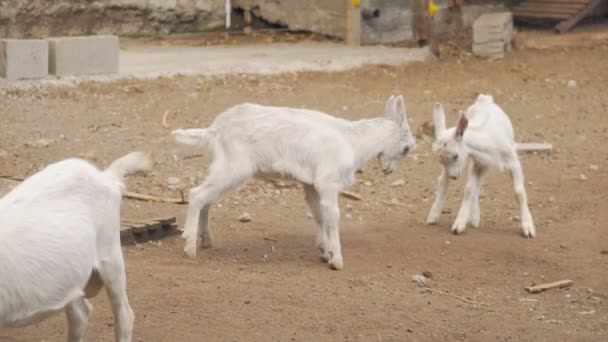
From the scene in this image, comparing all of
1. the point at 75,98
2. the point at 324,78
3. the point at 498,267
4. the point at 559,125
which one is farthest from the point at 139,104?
the point at 498,267

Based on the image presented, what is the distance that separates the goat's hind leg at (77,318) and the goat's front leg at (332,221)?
2534mm

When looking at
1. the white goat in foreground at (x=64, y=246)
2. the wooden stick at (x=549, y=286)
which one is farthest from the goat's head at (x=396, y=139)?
the white goat in foreground at (x=64, y=246)

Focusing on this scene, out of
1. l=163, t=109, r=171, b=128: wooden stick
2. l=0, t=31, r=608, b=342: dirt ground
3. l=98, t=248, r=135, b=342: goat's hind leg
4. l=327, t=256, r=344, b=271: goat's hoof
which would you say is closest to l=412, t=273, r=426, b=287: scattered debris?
l=0, t=31, r=608, b=342: dirt ground

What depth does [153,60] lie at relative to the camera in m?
15.6

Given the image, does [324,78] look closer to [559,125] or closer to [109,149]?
[559,125]

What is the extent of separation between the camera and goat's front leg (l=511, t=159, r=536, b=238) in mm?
9594

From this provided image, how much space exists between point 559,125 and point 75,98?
5.22 metres

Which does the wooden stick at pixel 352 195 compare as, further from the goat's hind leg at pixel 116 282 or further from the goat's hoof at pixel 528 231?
the goat's hind leg at pixel 116 282

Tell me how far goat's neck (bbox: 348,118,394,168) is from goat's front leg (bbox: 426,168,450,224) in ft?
2.90

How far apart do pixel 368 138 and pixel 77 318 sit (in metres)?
3.32

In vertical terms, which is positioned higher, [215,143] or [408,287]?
[215,143]

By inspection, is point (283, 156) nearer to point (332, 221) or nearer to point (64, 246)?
point (332, 221)

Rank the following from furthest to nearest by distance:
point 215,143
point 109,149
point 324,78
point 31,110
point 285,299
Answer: point 324,78
point 31,110
point 109,149
point 215,143
point 285,299

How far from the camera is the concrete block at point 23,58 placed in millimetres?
13617
